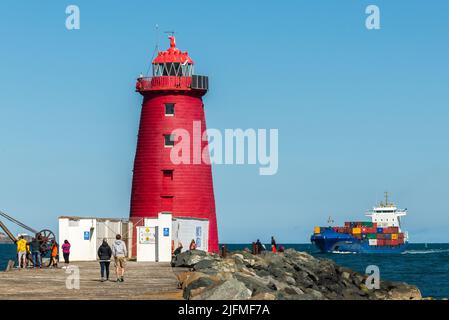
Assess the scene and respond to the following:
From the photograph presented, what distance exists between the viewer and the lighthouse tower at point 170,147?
49.4 m

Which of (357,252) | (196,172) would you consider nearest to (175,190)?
(196,172)

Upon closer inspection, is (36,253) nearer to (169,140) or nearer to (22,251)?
(22,251)

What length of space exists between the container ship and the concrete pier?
119 m

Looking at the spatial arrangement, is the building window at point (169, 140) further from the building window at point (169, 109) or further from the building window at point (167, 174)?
the building window at point (167, 174)

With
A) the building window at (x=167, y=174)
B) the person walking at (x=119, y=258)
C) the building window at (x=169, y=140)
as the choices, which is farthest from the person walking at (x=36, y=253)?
the building window at (x=169, y=140)

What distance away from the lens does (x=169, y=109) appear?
50062 mm

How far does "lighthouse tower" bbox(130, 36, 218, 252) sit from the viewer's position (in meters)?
49.4

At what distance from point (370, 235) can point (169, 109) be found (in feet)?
375

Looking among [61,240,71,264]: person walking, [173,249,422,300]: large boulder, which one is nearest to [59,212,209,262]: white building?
[61,240,71,264]: person walking

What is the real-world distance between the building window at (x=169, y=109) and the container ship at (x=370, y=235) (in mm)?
105606

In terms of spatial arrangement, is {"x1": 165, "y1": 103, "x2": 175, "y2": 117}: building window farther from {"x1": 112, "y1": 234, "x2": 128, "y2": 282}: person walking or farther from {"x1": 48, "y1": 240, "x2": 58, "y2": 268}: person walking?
{"x1": 112, "y1": 234, "x2": 128, "y2": 282}: person walking

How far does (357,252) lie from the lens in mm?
155000

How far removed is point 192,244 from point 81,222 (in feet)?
16.6
